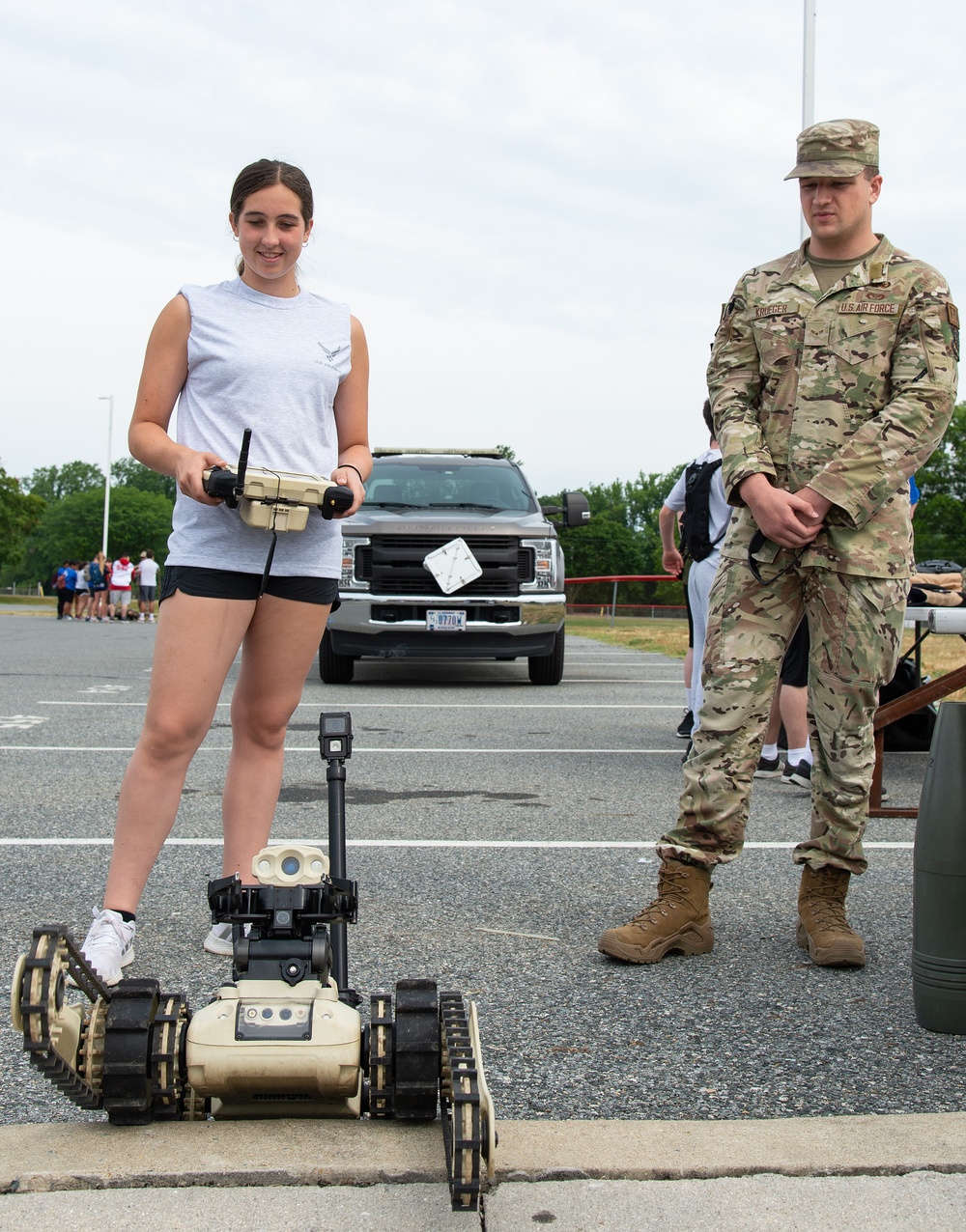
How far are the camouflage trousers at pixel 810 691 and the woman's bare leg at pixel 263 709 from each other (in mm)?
1093

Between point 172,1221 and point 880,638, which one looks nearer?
point 172,1221

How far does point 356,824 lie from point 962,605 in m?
2.99

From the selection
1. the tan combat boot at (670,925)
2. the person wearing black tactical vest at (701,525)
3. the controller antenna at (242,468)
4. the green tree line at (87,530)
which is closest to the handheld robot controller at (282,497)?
the controller antenna at (242,468)

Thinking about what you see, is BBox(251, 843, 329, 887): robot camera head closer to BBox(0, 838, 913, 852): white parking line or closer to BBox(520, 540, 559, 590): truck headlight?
BBox(0, 838, 913, 852): white parking line

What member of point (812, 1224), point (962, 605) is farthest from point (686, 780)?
point (962, 605)

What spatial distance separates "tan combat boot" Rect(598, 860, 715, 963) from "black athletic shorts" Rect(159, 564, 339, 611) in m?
1.18

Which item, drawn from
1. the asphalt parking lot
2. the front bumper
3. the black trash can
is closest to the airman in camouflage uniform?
the asphalt parking lot

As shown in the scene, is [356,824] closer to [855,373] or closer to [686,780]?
[686,780]

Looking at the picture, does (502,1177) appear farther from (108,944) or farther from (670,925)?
(670,925)

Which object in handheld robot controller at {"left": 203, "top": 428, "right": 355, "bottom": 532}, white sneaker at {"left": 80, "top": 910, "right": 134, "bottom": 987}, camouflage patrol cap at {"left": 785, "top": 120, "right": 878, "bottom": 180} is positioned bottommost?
white sneaker at {"left": 80, "top": 910, "right": 134, "bottom": 987}

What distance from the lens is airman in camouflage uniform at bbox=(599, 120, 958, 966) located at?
11.5ft

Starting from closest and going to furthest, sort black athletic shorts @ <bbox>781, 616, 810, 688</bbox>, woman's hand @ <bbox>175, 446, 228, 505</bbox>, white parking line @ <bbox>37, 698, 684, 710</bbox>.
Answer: woman's hand @ <bbox>175, 446, 228, 505</bbox> < black athletic shorts @ <bbox>781, 616, 810, 688</bbox> < white parking line @ <bbox>37, 698, 684, 710</bbox>

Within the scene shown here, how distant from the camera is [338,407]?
3438mm

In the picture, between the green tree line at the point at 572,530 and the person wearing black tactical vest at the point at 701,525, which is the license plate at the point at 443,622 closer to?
the person wearing black tactical vest at the point at 701,525
